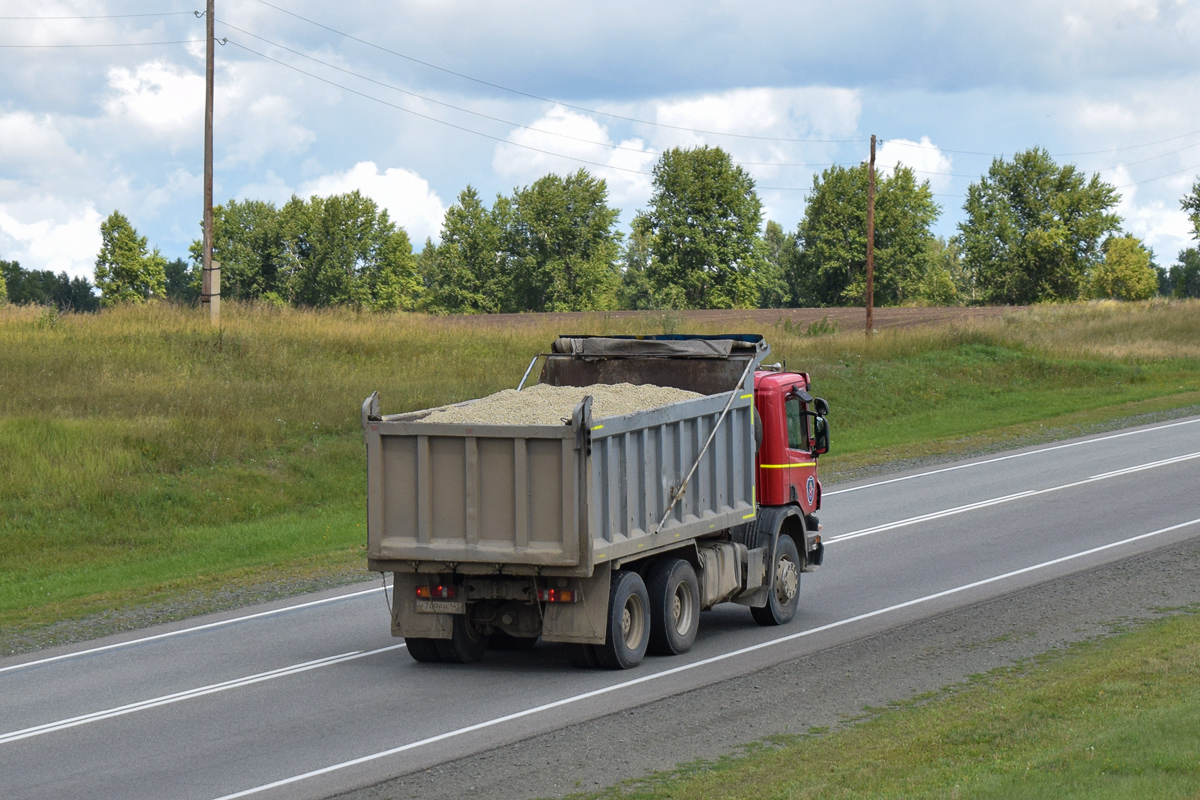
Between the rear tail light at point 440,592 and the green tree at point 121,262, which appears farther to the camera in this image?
the green tree at point 121,262

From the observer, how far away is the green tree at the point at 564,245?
83188 millimetres

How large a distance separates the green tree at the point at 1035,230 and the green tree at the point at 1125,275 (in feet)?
65.3

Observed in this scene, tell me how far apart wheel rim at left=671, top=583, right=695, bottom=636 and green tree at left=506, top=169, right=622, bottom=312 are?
7092 cm

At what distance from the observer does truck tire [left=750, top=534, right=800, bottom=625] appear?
13.1 meters

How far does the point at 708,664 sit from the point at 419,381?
18.7 metres

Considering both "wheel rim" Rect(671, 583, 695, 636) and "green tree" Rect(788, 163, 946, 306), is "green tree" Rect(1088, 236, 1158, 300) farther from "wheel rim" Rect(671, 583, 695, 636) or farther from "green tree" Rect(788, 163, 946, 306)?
"wheel rim" Rect(671, 583, 695, 636)

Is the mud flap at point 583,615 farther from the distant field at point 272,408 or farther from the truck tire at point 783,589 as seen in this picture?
the distant field at point 272,408

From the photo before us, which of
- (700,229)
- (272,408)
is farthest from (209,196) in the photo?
(700,229)

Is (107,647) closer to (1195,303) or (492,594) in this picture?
(492,594)

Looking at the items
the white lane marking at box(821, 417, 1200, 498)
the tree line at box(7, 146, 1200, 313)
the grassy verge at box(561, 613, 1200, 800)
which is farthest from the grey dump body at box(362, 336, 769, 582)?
the tree line at box(7, 146, 1200, 313)

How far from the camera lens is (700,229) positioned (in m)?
82.4

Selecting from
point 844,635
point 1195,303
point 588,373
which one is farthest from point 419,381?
point 1195,303

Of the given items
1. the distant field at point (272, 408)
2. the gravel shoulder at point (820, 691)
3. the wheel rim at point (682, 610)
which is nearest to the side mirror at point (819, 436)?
the gravel shoulder at point (820, 691)

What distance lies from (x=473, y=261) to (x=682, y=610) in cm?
7652
